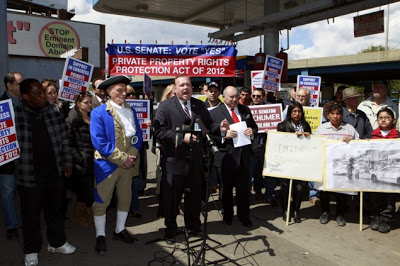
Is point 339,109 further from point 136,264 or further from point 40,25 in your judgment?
point 40,25

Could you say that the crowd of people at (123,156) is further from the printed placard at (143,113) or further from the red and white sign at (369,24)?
the red and white sign at (369,24)

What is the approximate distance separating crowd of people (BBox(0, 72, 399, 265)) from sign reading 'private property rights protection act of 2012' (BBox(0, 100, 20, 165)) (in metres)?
→ 0.06

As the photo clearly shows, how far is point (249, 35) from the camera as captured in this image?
15.7 metres

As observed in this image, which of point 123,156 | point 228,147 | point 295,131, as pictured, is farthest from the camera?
point 295,131

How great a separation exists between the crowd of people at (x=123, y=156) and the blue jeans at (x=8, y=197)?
0.5 inches

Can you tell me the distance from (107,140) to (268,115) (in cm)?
322

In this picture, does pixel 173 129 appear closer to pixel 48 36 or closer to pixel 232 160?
pixel 232 160

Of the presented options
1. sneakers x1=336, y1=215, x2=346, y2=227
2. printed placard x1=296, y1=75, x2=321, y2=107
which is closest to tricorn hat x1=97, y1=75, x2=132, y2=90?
sneakers x1=336, y1=215, x2=346, y2=227

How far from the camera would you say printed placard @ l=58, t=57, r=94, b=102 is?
6371 millimetres

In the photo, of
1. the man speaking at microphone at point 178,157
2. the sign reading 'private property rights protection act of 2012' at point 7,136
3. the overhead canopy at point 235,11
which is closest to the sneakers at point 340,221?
the man speaking at microphone at point 178,157

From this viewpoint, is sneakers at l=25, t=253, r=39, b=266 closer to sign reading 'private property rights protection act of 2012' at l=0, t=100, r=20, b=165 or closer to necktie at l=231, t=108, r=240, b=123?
sign reading 'private property rights protection act of 2012' at l=0, t=100, r=20, b=165

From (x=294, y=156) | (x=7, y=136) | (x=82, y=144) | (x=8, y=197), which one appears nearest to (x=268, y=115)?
(x=294, y=156)

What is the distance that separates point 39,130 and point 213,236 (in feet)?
9.02

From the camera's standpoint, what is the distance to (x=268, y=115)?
639 cm
